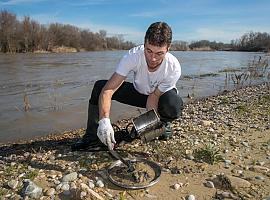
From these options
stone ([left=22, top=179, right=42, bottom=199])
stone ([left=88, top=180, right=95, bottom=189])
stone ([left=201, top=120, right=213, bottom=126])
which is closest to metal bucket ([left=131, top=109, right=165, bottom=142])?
stone ([left=88, top=180, right=95, bottom=189])

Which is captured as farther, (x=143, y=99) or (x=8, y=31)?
(x=8, y=31)

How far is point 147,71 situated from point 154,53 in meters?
0.46

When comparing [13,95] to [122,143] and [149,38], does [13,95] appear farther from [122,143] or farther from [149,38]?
[149,38]

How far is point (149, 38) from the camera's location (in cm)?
314

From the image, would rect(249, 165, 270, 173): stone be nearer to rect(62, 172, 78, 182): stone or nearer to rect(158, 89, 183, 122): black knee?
rect(158, 89, 183, 122): black knee

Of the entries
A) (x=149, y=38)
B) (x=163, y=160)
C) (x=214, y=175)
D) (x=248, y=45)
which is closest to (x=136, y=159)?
(x=163, y=160)

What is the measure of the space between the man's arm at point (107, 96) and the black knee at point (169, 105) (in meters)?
0.59

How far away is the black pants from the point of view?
3818 mm

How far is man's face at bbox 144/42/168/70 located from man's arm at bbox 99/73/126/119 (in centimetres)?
38

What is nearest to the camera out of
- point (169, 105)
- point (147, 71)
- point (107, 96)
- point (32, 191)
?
point (32, 191)

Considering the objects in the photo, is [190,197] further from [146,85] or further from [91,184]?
[146,85]

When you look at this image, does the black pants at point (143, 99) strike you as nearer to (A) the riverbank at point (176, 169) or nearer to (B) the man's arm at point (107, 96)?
(B) the man's arm at point (107, 96)

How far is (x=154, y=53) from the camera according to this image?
3.24 m

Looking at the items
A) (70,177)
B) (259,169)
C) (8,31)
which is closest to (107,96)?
(70,177)
